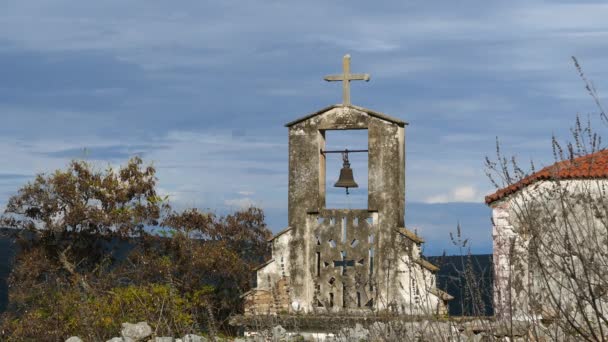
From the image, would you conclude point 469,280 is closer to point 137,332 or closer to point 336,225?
point 137,332

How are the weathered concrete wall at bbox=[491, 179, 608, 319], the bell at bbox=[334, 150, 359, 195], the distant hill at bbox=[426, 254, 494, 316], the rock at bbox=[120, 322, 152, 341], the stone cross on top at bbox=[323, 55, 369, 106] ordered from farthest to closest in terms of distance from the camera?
1. the stone cross on top at bbox=[323, 55, 369, 106]
2. the bell at bbox=[334, 150, 359, 195]
3. the rock at bbox=[120, 322, 152, 341]
4. the distant hill at bbox=[426, 254, 494, 316]
5. the weathered concrete wall at bbox=[491, 179, 608, 319]

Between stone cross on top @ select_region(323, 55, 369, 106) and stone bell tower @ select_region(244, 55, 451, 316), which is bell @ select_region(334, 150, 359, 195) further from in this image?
stone cross on top @ select_region(323, 55, 369, 106)

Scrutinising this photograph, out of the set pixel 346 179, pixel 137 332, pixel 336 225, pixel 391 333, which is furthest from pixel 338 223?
pixel 391 333

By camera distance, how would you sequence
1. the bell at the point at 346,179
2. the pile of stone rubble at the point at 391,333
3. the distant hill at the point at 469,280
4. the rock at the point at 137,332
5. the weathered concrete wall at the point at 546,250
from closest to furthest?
the weathered concrete wall at the point at 546,250 → the distant hill at the point at 469,280 → the pile of stone rubble at the point at 391,333 → the rock at the point at 137,332 → the bell at the point at 346,179

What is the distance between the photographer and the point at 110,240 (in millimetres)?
17703

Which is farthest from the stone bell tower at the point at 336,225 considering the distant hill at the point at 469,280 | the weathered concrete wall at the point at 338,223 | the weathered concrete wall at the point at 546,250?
the distant hill at the point at 469,280

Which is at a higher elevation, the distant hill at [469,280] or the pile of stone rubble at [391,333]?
the distant hill at [469,280]

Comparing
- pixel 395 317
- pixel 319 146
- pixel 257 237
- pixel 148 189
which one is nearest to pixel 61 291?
pixel 148 189

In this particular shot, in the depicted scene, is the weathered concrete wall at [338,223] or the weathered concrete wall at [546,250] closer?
the weathered concrete wall at [546,250]

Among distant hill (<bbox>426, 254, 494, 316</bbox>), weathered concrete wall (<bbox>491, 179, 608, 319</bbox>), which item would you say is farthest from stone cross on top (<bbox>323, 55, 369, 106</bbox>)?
distant hill (<bbox>426, 254, 494, 316</bbox>)

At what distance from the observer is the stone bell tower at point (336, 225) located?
1335 centimetres

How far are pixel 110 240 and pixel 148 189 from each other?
1.27m

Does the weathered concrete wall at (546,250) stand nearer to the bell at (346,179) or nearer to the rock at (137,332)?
the rock at (137,332)

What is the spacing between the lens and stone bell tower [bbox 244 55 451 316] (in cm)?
1335
